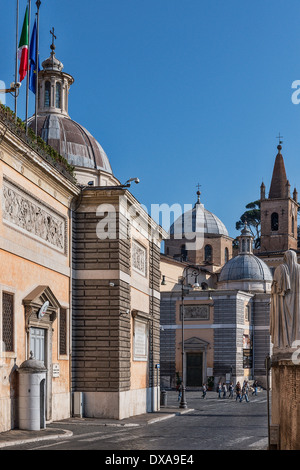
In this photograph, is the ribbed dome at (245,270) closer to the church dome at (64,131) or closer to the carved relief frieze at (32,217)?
the church dome at (64,131)

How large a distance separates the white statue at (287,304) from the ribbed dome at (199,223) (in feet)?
239

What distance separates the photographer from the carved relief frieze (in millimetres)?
24312

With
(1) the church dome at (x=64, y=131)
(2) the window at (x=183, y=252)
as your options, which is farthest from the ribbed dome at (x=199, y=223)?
(1) the church dome at (x=64, y=131)

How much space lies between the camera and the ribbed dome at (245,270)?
2992 inches

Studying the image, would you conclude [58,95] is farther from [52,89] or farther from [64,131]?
[64,131]

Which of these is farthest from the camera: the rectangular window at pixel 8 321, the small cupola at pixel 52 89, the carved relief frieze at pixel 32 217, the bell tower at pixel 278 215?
the bell tower at pixel 278 215

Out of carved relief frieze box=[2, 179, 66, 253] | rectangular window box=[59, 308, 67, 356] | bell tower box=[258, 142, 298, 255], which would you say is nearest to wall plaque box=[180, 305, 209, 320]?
bell tower box=[258, 142, 298, 255]

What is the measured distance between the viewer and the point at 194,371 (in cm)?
6481

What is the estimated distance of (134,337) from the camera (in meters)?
34.2

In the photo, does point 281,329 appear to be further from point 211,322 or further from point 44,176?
point 211,322

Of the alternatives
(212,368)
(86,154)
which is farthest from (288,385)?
(212,368)

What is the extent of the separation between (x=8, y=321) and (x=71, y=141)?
17.1 meters

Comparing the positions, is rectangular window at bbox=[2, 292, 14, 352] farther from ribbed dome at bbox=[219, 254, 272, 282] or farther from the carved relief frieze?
ribbed dome at bbox=[219, 254, 272, 282]

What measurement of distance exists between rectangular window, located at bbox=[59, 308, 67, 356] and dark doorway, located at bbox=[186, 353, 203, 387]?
3613cm
